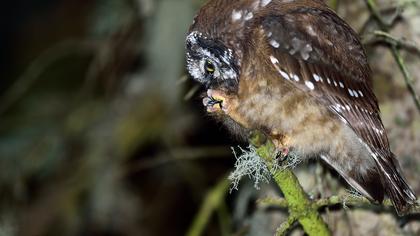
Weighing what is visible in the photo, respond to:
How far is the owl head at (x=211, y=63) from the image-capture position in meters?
2.69

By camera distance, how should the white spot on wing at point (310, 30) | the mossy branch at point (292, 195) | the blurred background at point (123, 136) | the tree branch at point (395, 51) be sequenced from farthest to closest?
the blurred background at point (123, 136), the tree branch at point (395, 51), the white spot on wing at point (310, 30), the mossy branch at point (292, 195)

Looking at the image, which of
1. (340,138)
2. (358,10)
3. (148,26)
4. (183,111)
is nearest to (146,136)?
(183,111)

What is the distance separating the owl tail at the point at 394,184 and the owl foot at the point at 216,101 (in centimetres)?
55

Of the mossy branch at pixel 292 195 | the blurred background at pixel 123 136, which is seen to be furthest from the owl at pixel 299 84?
the blurred background at pixel 123 136

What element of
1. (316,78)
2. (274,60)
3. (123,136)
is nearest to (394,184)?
(316,78)

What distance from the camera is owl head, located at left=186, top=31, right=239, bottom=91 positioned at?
2693 mm

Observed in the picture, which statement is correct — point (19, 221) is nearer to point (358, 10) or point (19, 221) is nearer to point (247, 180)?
point (247, 180)

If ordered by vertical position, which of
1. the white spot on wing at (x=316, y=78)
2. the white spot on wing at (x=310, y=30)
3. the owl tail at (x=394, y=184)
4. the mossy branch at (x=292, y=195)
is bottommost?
the owl tail at (x=394, y=184)

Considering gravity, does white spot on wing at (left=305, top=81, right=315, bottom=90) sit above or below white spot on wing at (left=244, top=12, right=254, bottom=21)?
below

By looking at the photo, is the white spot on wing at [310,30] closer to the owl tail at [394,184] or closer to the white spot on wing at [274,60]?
the white spot on wing at [274,60]

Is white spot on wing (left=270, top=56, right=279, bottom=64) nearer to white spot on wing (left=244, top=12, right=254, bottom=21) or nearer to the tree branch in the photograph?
white spot on wing (left=244, top=12, right=254, bottom=21)

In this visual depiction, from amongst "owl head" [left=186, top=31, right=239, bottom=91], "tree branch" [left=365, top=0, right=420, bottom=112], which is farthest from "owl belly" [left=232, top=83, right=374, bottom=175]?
"tree branch" [left=365, top=0, right=420, bottom=112]

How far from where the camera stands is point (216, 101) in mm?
2619

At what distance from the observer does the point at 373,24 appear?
11.2ft
